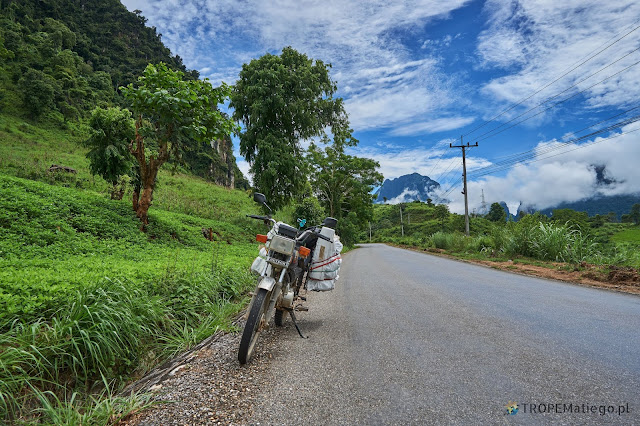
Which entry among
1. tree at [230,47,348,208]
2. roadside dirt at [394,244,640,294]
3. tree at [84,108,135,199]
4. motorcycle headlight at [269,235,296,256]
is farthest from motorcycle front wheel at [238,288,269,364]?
tree at [230,47,348,208]

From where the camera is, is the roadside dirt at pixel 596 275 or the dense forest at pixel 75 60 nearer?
the roadside dirt at pixel 596 275

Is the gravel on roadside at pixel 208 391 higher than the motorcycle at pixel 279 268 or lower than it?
lower

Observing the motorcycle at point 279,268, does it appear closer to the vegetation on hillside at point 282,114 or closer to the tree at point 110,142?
the tree at point 110,142

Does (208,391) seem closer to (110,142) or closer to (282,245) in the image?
(282,245)

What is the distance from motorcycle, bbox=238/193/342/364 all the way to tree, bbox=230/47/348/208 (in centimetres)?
1199

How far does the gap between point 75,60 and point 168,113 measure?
6108cm

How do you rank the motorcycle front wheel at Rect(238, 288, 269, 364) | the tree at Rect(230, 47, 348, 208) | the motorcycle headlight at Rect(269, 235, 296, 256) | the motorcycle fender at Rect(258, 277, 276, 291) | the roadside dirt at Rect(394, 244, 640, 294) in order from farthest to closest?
the tree at Rect(230, 47, 348, 208), the roadside dirt at Rect(394, 244, 640, 294), the motorcycle headlight at Rect(269, 235, 296, 256), the motorcycle fender at Rect(258, 277, 276, 291), the motorcycle front wheel at Rect(238, 288, 269, 364)

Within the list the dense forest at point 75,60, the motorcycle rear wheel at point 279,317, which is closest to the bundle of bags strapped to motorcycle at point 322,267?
the motorcycle rear wheel at point 279,317

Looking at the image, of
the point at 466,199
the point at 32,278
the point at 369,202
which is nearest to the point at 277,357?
the point at 32,278

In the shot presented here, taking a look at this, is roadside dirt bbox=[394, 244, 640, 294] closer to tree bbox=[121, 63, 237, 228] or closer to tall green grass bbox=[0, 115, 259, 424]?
tall green grass bbox=[0, 115, 259, 424]

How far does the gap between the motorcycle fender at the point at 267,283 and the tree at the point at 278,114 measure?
12.8 m

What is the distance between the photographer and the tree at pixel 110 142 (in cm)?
991

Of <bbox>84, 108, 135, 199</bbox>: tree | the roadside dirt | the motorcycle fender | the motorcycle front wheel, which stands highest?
<bbox>84, 108, 135, 199</bbox>: tree

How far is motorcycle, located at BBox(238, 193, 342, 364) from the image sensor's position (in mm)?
2773
